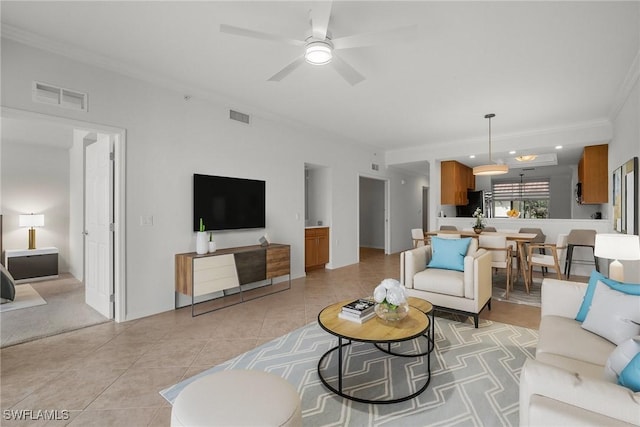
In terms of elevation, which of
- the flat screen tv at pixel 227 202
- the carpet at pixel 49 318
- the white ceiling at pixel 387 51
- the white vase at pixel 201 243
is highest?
the white ceiling at pixel 387 51

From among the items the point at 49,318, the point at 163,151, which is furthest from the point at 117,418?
the point at 163,151

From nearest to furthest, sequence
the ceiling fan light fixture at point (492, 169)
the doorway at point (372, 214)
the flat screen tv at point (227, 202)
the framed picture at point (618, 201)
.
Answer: the flat screen tv at point (227, 202) → the framed picture at point (618, 201) → the ceiling fan light fixture at point (492, 169) → the doorway at point (372, 214)

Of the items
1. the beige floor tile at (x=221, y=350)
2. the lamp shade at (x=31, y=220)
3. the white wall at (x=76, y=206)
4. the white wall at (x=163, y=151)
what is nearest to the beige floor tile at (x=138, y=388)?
the beige floor tile at (x=221, y=350)

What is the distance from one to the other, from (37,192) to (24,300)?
8.58 ft

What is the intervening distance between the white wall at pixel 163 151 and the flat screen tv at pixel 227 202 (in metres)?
0.12

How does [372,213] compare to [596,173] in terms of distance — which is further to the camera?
[372,213]

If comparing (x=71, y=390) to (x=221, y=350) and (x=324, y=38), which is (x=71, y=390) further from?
(x=324, y=38)

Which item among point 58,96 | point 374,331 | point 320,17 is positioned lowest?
point 374,331

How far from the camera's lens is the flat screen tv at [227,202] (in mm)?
4059

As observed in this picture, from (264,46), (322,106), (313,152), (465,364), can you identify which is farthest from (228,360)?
(313,152)

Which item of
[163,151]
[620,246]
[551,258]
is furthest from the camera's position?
[551,258]

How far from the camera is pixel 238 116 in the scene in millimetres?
4543

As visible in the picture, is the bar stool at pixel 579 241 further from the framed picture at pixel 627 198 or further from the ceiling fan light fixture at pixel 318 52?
the ceiling fan light fixture at pixel 318 52

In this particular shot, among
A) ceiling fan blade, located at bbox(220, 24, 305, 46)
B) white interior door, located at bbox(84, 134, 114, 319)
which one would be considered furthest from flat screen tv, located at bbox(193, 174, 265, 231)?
ceiling fan blade, located at bbox(220, 24, 305, 46)
